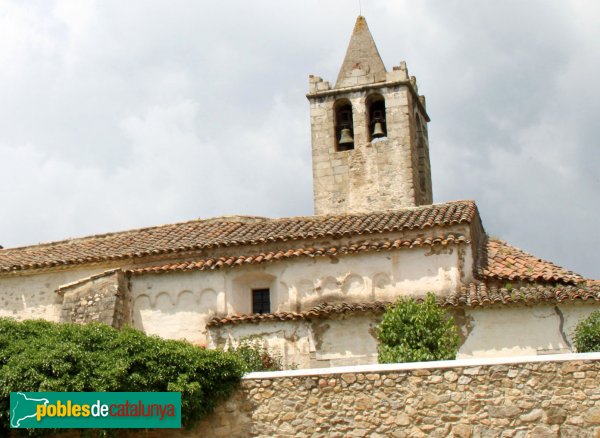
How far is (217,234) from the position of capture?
21.8m

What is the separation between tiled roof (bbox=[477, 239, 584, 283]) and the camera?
1844cm

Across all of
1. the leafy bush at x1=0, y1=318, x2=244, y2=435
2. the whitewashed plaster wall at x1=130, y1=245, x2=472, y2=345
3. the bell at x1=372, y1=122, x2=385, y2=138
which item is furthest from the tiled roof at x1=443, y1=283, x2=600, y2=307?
the bell at x1=372, y1=122, x2=385, y2=138

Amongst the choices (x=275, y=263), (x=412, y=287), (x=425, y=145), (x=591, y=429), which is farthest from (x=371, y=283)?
(x=425, y=145)

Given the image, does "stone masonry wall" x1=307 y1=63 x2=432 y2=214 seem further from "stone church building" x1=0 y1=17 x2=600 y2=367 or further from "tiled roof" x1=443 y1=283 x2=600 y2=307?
"tiled roof" x1=443 y1=283 x2=600 y2=307

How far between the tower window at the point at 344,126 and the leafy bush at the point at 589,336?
506 inches

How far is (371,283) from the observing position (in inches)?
744

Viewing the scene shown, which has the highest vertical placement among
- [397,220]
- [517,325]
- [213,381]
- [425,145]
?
[425,145]

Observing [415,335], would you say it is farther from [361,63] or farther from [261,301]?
[361,63]

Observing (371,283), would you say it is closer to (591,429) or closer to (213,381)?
(213,381)

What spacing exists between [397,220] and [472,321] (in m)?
3.65

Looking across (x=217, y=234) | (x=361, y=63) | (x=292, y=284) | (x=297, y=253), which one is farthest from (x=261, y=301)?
(x=361, y=63)

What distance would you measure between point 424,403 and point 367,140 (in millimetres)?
15090

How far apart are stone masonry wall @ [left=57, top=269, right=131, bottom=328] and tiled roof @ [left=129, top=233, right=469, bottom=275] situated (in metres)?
0.61

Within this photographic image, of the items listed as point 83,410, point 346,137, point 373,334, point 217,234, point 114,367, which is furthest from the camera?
point 346,137
